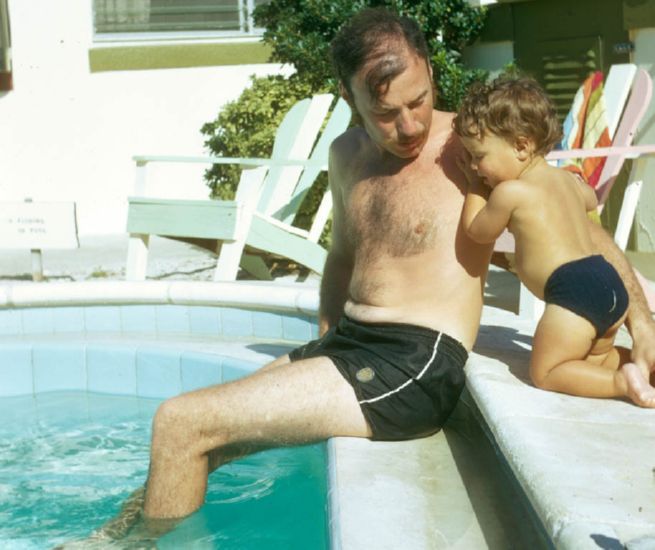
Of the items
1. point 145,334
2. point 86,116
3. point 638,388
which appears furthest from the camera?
point 86,116

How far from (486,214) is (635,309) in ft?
Result: 2.04

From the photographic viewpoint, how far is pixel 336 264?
3.93 m

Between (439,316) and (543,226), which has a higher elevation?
(543,226)

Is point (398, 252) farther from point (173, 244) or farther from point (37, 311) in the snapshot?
point (173, 244)

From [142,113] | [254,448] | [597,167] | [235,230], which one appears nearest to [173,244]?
[142,113]

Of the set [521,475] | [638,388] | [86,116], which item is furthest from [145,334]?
[86,116]

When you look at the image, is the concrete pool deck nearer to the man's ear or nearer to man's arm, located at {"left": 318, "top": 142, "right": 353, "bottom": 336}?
man's arm, located at {"left": 318, "top": 142, "right": 353, "bottom": 336}

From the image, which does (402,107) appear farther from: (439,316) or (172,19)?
(172,19)

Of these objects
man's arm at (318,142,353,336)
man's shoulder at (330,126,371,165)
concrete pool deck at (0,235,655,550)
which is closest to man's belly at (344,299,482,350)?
concrete pool deck at (0,235,655,550)

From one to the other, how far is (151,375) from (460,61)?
5057 millimetres

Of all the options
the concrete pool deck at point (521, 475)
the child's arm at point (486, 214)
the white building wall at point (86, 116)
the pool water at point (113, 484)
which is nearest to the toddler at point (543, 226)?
the child's arm at point (486, 214)

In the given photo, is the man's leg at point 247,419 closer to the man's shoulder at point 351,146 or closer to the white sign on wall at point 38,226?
the man's shoulder at point 351,146

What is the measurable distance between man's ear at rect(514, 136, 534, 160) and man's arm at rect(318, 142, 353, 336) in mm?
666

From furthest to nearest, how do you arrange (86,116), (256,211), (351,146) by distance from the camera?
(86,116)
(256,211)
(351,146)
